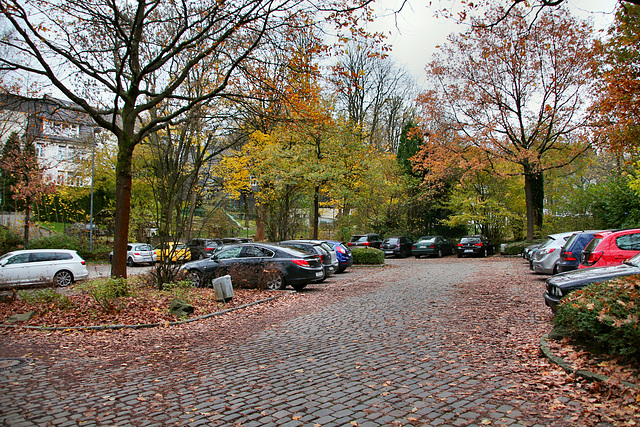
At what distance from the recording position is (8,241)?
26531mm

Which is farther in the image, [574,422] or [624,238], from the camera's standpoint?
[624,238]

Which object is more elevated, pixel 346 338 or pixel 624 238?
pixel 624 238

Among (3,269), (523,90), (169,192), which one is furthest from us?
(523,90)

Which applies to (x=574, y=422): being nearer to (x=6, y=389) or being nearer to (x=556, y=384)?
(x=556, y=384)

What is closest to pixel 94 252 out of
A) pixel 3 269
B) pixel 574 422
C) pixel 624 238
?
pixel 3 269

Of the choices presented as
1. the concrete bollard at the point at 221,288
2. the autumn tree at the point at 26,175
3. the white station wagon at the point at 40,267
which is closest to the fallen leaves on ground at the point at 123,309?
the concrete bollard at the point at 221,288

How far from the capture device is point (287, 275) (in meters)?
13.7

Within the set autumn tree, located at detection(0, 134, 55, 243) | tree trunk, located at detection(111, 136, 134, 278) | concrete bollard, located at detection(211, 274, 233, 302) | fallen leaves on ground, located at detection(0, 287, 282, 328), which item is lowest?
fallen leaves on ground, located at detection(0, 287, 282, 328)

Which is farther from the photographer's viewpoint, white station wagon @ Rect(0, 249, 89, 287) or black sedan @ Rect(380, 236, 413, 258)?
black sedan @ Rect(380, 236, 413, 258)

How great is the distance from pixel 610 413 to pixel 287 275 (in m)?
10.3

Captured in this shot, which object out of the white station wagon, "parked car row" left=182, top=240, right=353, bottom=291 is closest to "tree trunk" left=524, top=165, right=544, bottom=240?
"parked car row" left=182, top=240, right=353, bottom=291

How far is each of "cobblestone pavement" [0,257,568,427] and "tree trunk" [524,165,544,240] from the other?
2460 centimetres

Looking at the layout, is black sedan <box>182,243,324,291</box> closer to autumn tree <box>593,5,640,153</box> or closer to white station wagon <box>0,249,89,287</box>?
white station wagon <box>0,249,89,287</box>

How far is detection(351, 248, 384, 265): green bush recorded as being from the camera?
24375 mm
